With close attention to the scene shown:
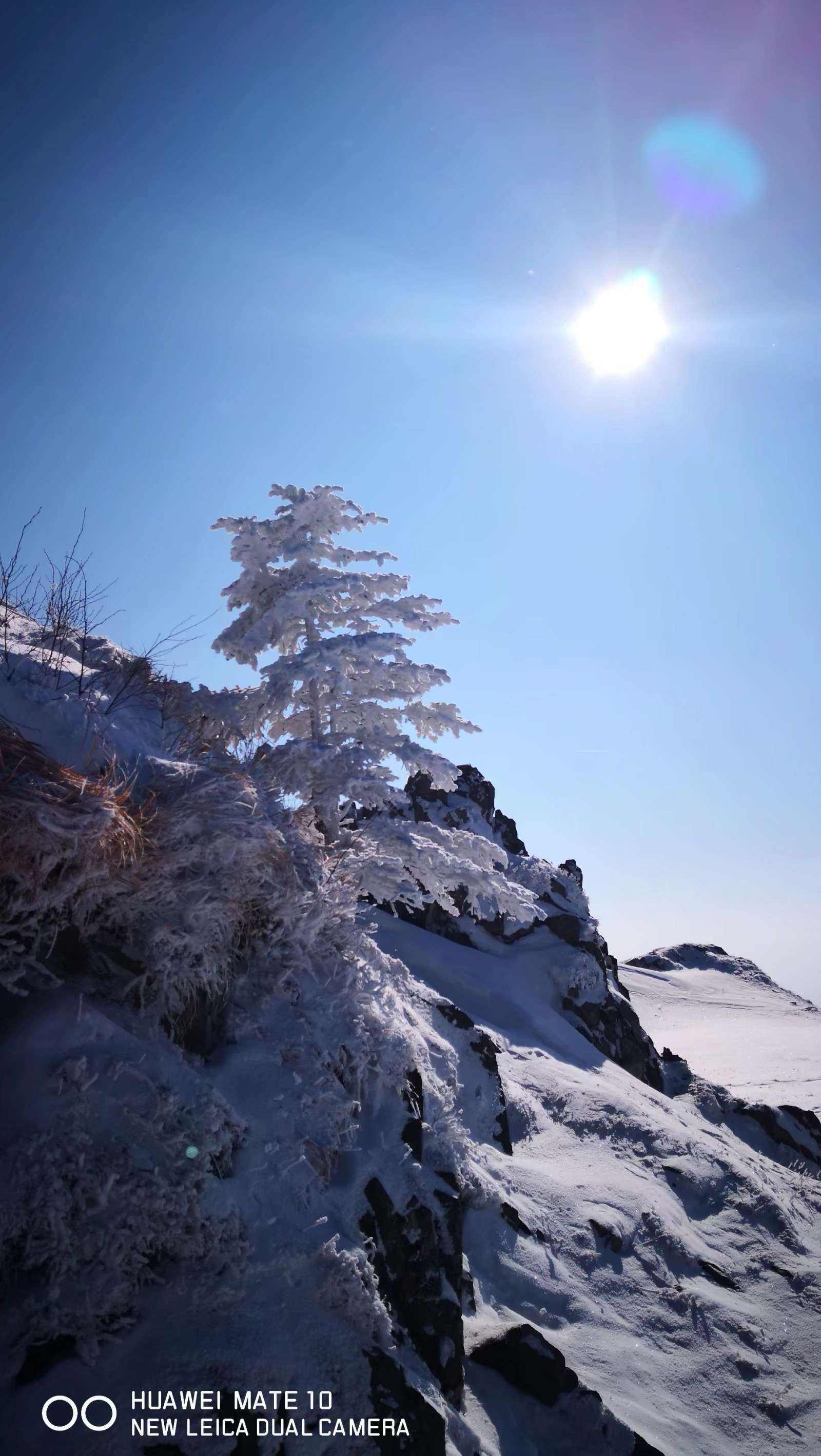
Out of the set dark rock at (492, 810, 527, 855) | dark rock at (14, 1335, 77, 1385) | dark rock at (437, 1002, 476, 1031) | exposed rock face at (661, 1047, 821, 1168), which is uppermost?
dark rock at (492, 810, 527, 855)

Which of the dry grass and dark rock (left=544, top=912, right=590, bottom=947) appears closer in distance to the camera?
the dry grass

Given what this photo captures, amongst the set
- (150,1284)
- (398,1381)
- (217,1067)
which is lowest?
(398,1381)

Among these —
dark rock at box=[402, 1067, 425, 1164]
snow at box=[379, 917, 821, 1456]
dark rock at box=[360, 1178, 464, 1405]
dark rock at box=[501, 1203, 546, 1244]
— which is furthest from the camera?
dark rock at box=[501, 1203, 546, 1244]

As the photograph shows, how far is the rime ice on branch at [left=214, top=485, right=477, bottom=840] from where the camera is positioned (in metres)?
10.9

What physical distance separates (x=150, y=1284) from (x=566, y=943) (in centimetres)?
1973

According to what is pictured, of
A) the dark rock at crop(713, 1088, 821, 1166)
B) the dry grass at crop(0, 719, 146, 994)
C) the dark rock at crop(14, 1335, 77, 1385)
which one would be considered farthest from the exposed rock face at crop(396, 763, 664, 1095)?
the dark rock at crop(14, 1335, 77, 1385)

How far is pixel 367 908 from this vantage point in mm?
9094

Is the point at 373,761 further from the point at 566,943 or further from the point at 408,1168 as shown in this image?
the point at 566,943

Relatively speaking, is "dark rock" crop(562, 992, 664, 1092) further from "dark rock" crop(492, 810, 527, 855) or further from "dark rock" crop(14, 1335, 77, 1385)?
"dark rock" crop(14, 1335, 77, 1385)

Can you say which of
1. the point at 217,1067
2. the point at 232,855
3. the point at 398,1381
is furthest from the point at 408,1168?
the point at 232,855

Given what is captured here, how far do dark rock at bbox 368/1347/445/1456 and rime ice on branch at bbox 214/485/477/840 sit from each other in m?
6.13

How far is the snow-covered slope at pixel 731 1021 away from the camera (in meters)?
29.2

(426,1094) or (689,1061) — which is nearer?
(426,1094)

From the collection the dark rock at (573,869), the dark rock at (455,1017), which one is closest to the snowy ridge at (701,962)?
the dark rock at (573,869)
